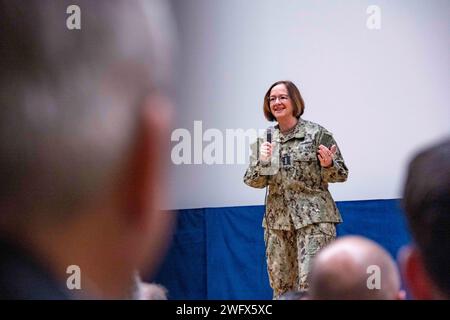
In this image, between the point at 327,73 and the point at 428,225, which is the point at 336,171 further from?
the point at 428,225

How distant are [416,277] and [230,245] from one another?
1338mm

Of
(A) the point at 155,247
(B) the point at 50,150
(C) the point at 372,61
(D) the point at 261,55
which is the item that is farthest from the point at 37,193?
(C) the point at 372,61

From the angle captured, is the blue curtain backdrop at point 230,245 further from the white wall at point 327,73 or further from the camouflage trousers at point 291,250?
the camouflage trousers at point 291,250

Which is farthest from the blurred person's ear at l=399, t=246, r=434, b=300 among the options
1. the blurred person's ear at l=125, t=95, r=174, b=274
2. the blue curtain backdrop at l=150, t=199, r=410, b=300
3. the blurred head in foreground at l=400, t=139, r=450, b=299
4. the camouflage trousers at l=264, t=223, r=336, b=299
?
the blurred person's ear at l=125, t=95, r=174, b=274

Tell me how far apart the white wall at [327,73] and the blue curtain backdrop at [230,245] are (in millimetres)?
99

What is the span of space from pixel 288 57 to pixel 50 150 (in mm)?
1043

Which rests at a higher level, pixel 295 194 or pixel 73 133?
pixel 73 133

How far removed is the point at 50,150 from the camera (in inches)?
117

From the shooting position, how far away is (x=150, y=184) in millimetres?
3111

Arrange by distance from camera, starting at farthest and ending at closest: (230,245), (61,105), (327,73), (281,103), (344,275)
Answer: (230,245) → (327,73) → (281,103) → (61,105) → (344,275)

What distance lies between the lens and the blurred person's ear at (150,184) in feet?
9.89

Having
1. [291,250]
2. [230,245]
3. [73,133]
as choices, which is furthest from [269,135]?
[73,133]

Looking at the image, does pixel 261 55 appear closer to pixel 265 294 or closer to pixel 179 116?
pixel 179 116

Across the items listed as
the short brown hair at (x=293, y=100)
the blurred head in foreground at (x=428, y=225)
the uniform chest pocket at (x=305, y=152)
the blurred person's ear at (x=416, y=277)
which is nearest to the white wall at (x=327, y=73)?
the short brown hair at (x=293, y=100)
